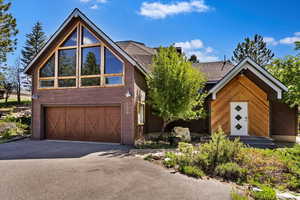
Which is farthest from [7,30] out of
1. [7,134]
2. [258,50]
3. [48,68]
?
[258,50]

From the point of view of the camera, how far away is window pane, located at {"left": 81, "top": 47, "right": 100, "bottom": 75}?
37.5 ft

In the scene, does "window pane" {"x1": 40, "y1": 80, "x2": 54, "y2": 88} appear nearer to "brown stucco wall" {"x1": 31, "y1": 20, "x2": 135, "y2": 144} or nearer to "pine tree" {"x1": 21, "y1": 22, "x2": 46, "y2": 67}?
"brown stucco wall" {"x1": 31, "y1": 20, "x2": 135, "y2": 144}

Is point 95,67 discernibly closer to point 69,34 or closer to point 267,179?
point 69,34

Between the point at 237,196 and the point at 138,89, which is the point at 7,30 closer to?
the point at 138,89

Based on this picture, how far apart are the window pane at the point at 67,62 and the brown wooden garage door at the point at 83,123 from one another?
220cm

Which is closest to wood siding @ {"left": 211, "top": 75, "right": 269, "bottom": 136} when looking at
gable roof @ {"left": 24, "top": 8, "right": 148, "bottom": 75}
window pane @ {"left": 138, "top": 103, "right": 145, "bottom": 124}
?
window pane @ {"left": 138, "top": 103, "right": 145, "bottom": 124}

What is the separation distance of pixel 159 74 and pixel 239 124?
218 inches

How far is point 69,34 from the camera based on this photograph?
12.1 metres

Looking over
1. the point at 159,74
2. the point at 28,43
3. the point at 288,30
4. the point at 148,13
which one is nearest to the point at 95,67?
the point at 159,74

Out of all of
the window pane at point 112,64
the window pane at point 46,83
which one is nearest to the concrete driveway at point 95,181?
the window pane at point 112,64

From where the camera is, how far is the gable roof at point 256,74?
1038 cm

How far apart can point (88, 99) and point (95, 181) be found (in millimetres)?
6875

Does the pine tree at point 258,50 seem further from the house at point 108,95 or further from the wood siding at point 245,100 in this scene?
the wood siding at point 245,100

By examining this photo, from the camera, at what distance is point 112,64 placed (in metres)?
11.2
